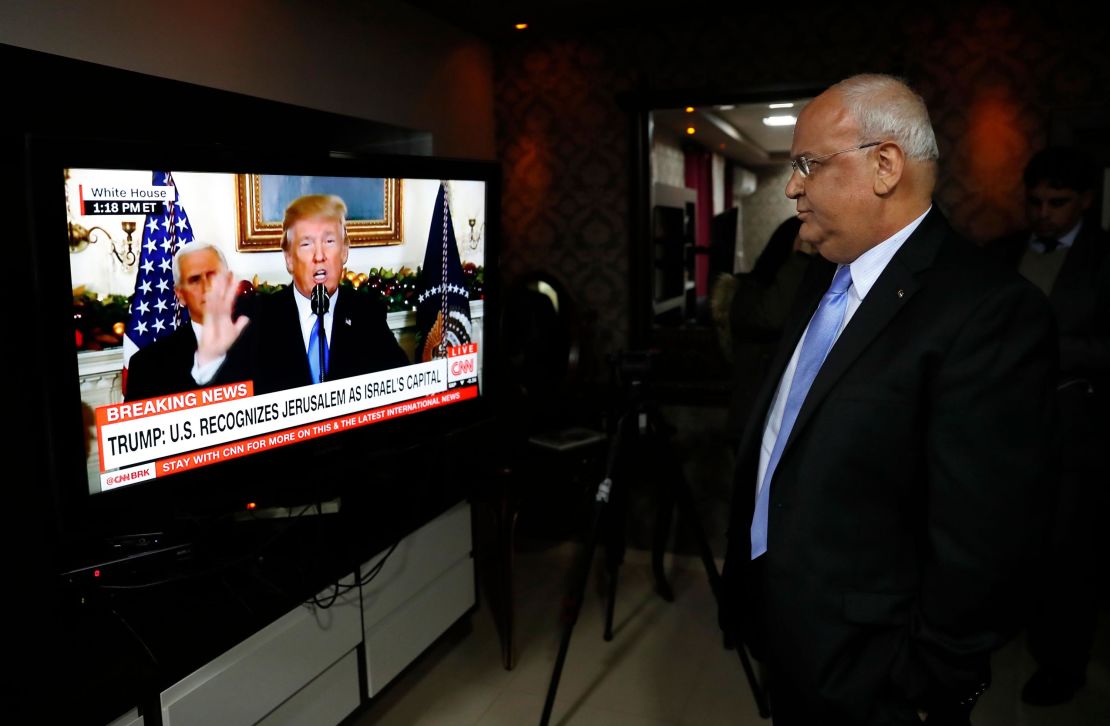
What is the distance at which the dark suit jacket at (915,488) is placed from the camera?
3.96ft

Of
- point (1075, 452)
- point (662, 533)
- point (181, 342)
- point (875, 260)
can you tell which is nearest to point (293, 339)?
point (181, 342)

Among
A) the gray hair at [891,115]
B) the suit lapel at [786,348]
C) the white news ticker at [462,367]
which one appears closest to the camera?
the gray hair at [891,115]

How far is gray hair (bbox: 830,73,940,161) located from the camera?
→ 1.31 m

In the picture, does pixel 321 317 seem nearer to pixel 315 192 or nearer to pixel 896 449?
pixel 315 192

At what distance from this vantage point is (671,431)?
3.11 m

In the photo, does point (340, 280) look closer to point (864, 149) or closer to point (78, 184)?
point (78, 184)

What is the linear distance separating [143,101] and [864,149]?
68.8 inches

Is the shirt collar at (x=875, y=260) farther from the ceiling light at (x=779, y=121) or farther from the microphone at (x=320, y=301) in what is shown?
the ceiling light at (x=779, y=121)

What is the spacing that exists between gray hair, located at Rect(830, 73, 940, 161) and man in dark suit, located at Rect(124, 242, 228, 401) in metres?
1.31

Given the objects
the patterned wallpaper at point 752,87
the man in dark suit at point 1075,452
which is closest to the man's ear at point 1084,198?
the man in dark suit at point 1075,452

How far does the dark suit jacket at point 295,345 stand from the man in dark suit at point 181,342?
98 millimetres

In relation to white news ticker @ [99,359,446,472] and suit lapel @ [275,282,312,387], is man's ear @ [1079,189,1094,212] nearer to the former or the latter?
white news ticker @ [99,359,446,472]

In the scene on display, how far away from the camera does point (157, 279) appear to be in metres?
1.71

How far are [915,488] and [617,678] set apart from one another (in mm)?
1647
